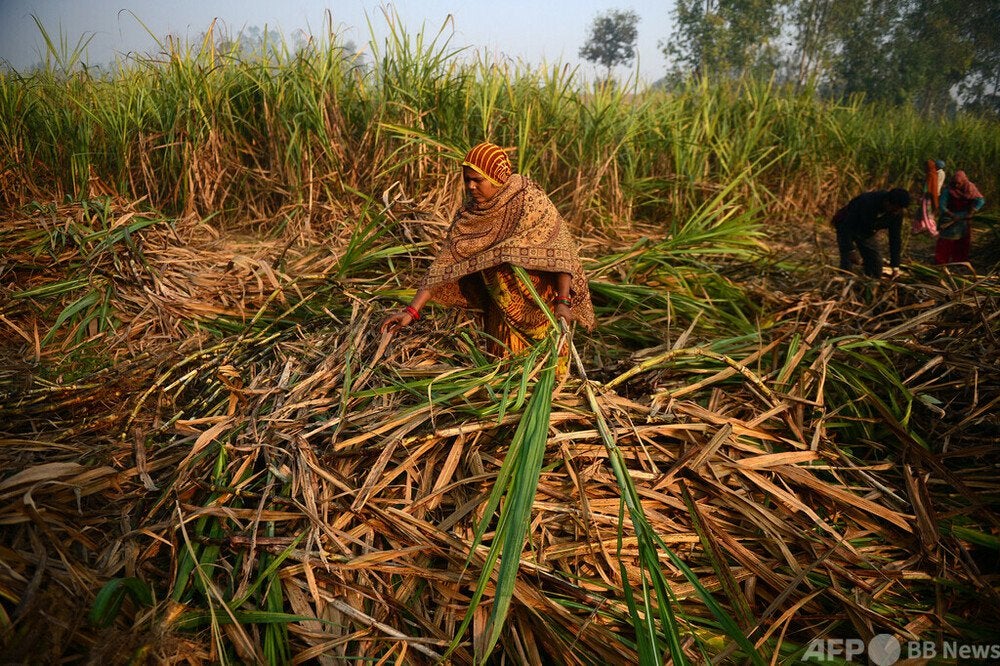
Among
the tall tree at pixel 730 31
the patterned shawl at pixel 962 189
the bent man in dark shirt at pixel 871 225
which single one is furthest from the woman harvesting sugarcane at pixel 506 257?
the tall tree at pixel 730 31

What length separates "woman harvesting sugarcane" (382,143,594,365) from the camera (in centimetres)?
196

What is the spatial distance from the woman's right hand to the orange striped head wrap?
543 millimetres

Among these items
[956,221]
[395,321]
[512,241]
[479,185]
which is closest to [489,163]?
[479,185]

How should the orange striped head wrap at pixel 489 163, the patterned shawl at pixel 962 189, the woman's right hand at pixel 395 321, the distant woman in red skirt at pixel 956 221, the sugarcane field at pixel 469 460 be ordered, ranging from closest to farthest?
the sugarcane field at pixel 469 460 → the woman's right hand at pixel 395 321 → the orange striped head wrap at pixel 489 163 → the distant woman in red skirt at pixel 956 221 → the patterned shawl at pixel 962 189

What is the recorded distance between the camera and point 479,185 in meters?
1.97

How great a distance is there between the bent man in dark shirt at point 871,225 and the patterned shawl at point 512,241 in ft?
8.88

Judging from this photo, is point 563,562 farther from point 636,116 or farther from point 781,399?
point 636,116

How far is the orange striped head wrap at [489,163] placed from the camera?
1937mm

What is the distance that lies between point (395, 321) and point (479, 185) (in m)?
0.55

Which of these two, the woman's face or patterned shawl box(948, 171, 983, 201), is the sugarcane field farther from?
patterned shawl box(948, 171, 983, 201)

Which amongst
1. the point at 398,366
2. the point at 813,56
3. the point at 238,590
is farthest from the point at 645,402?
the point at 813,56

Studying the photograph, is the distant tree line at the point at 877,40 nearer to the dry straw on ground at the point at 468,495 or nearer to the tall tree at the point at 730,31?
the tall tree at the point at 730,31

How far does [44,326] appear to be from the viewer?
8.30 ft

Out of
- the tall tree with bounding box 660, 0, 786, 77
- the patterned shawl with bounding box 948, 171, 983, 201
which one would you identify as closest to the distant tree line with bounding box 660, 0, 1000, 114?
the tall tree with bounding box 660, 0, 786, 77
